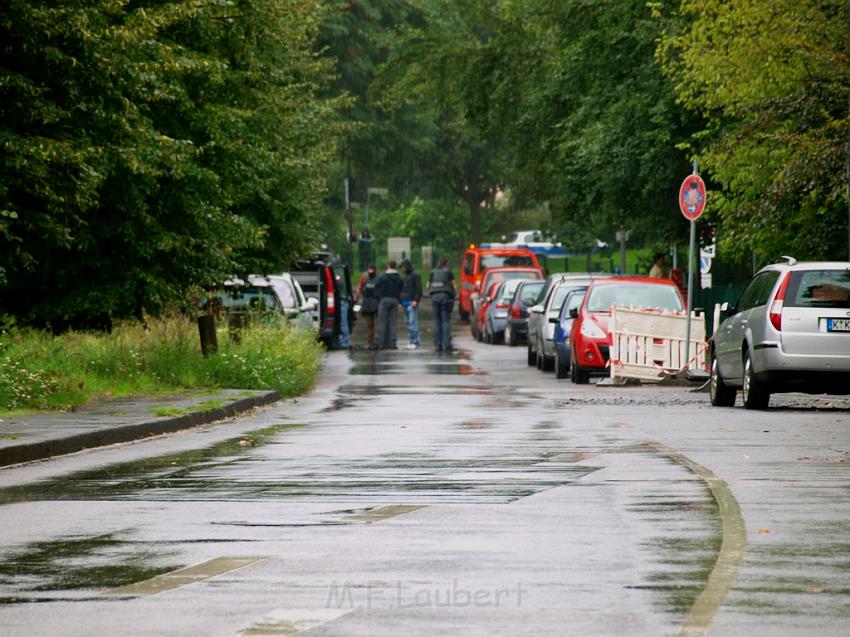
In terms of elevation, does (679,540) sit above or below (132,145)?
below

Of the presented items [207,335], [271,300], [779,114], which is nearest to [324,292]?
[271,300]

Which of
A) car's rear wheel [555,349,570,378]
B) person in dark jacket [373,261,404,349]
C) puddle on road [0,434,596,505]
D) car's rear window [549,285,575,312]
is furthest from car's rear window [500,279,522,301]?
puddle on road [0,434,596,505]

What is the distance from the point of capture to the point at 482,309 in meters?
52.0

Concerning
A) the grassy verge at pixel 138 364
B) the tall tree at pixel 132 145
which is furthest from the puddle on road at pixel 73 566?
the tall tree at pixel 132 145

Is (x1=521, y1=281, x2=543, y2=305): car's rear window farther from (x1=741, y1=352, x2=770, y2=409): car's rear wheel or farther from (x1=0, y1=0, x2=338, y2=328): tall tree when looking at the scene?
(x1=741, y1=352, x2=770, y2=409): car's rear wheel

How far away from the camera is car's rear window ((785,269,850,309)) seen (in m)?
21.6

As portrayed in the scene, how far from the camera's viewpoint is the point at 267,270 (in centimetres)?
3638

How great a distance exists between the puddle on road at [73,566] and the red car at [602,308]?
2025 cm

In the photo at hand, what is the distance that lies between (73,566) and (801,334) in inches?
542

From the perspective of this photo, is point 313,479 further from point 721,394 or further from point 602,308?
point 602,308

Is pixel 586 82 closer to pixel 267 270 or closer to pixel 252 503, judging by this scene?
pixel 267 270

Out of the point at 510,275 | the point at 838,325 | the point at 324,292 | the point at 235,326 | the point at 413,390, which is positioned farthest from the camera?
the point at 510,275

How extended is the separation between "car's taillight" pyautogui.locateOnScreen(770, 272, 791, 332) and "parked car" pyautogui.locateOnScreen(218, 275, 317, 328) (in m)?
12.4

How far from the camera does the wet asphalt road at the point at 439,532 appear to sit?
24.9ft
